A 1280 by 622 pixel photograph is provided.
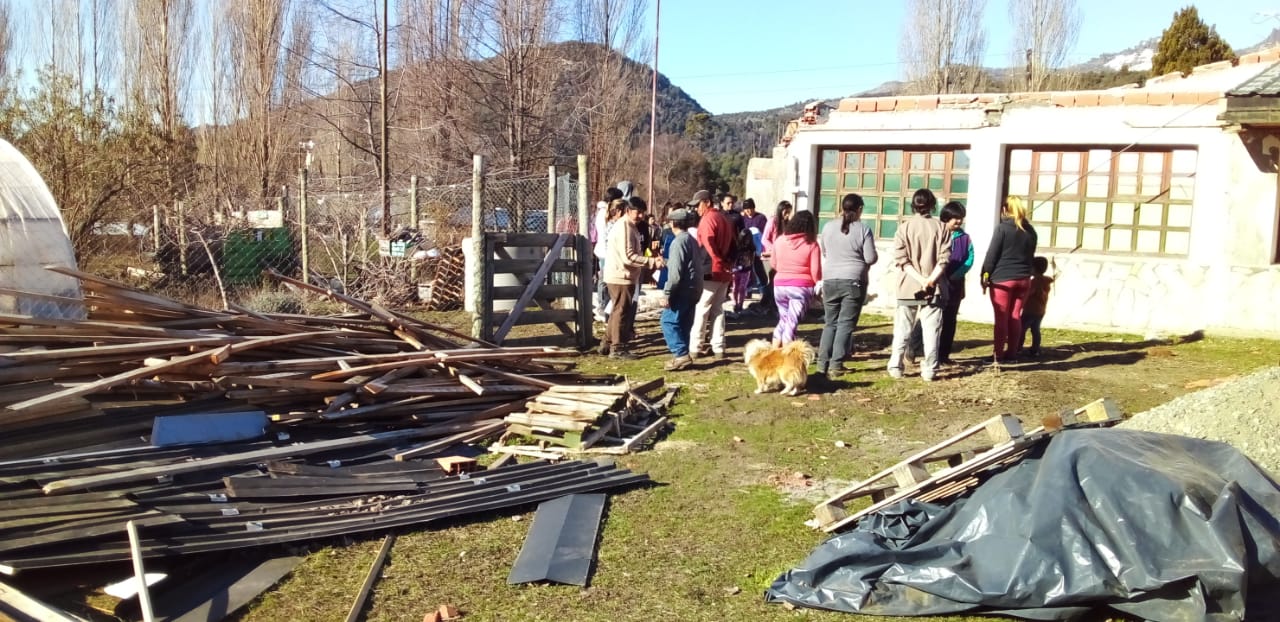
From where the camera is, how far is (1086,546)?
4133mm

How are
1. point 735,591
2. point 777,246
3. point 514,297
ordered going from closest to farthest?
point 735,591 < point 777,246 < point 514,297

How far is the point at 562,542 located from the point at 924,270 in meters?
5.31

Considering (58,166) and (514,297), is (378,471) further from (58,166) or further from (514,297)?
(58,166)

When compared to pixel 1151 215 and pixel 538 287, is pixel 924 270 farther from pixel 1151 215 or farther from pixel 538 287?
pixel 1151 215

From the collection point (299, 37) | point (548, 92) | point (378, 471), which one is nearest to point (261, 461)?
point (378, 471)

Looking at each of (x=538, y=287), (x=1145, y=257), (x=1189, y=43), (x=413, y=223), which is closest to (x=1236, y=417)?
(x=538, y=287)

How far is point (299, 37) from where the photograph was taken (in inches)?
1208

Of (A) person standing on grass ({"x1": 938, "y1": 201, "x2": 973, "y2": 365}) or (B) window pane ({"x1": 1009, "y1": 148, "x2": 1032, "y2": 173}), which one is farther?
(B) window pane ({"x1": 1009, "y1": 148, "x2": 1032, "y2": 173})

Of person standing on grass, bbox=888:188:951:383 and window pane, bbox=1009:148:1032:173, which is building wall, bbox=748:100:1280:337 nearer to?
window pane, bbox=1009:148:1032:173

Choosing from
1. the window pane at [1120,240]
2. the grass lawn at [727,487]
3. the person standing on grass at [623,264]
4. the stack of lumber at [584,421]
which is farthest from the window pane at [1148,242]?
the stack of lumber at [584,421]

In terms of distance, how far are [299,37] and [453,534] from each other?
28665 mm

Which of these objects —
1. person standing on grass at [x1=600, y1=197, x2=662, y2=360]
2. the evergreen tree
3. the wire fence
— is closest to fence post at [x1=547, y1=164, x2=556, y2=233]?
the wire fence

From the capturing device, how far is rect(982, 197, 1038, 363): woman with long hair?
10219mm

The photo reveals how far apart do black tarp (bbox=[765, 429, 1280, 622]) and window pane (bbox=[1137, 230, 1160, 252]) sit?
33.2 ft
